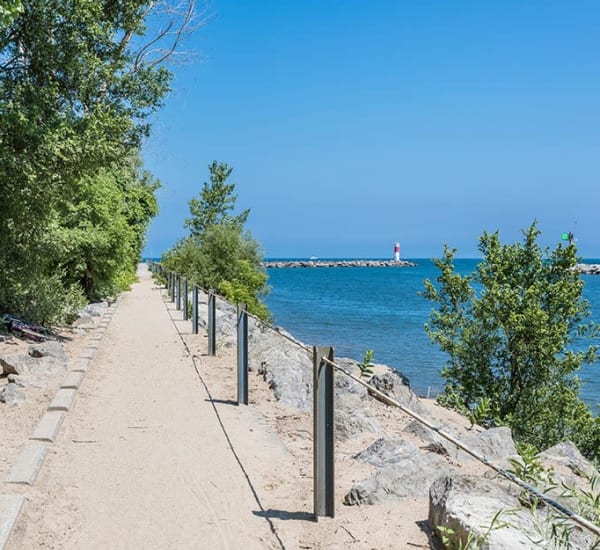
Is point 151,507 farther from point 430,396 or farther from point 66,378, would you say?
point 430,396

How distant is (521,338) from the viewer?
15219 millimetres

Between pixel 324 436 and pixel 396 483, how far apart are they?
0.74m

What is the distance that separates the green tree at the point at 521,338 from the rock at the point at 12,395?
9801 millimetres

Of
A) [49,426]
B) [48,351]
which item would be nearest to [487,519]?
[49,426]

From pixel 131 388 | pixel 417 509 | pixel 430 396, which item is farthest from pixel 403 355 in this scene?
pixel 417 509

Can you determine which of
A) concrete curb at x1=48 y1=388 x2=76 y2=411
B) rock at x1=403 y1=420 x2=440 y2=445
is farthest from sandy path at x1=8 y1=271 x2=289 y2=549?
rock at x1=403 y1=420 x2=440 y2=445

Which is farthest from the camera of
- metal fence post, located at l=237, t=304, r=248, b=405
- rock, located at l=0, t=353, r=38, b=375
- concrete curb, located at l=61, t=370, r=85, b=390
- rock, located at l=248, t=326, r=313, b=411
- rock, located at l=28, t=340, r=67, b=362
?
rock, located at l=28, t=340, r=67, b=362

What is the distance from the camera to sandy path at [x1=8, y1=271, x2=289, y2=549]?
4.42m

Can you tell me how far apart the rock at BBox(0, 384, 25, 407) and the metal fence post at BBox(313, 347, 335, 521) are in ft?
15.8

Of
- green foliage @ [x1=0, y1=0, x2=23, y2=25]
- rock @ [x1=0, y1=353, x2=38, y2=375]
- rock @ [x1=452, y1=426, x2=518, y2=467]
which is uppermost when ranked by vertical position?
green foliage @ [x1=0, y1=0, x2=23, y2=25]

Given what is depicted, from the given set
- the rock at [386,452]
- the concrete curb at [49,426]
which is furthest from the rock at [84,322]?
the rock at [386,452]

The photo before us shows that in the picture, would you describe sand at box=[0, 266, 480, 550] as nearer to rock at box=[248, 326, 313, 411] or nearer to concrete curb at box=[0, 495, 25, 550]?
concrete curb at box=[0, 495, 25, 550]

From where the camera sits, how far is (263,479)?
5602 mm

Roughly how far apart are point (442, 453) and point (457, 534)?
8.63ft
